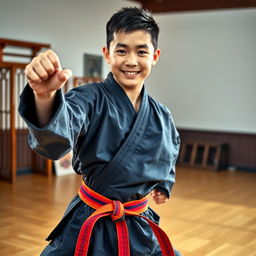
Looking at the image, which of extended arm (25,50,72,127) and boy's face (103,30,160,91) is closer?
extended arm (25,50,72,127)

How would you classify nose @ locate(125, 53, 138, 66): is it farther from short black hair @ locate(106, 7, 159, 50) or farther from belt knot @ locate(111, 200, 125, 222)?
belt knot @ locate(111, 200, 125, 222)

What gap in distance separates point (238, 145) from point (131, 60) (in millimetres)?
5775

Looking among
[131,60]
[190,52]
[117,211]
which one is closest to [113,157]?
[117,211]

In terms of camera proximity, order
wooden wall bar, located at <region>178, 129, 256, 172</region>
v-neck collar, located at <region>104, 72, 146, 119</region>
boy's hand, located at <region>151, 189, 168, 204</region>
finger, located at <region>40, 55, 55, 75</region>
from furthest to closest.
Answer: wooden wall bar, located at <region>178, 129, 256, 172</region>
boy's hand, located at <region>151, 189, 168, 204</region>
v-neck collar, located at <region>104, 72, 146, 119</region>
finger, located at <region>40, 55, 55, 75</region>

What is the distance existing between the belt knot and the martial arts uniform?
0.03 metres

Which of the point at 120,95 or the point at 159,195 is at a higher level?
the point at 120,95

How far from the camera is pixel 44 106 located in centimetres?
111

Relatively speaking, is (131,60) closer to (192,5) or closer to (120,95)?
(120,95)

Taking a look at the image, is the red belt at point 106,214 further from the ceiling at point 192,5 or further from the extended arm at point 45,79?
the ceiling at point 192,5

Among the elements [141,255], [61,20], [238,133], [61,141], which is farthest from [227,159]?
[61,141]

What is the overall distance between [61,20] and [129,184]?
201 inches

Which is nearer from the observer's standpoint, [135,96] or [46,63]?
[46,63]

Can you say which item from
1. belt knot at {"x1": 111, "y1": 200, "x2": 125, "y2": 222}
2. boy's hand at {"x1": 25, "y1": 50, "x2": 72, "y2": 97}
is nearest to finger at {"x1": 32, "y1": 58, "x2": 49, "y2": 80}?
boy's hand at {"x1": 25, "y1": 50, "x2": 72, "y2": 97}

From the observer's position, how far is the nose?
5.16ft
